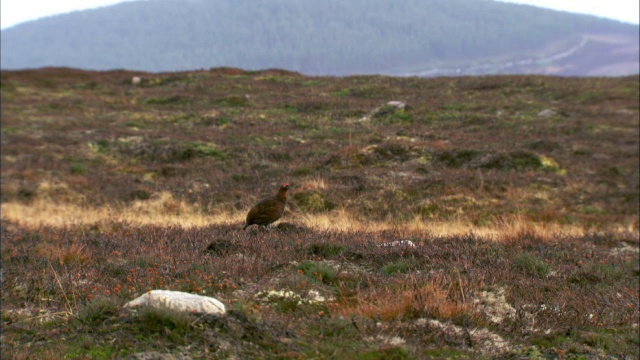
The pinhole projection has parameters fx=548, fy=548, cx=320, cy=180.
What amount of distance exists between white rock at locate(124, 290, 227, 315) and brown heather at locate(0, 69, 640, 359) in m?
0.11

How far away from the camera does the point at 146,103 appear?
1407 inches

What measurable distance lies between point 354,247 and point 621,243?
5808 mm

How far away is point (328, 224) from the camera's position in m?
10.0

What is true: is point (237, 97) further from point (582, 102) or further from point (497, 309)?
point (497, 309)

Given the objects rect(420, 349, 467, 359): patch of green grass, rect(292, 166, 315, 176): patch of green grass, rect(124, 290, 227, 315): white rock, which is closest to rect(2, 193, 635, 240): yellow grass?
rect(292, 166, 315, 176): patch of green grass

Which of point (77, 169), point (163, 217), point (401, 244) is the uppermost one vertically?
point (401, 244)

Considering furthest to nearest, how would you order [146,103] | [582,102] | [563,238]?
[146,103]
[582,102]
[563,238]

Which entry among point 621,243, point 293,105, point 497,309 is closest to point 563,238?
point 621,243

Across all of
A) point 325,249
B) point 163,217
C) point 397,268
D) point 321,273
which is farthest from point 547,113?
point 321,273

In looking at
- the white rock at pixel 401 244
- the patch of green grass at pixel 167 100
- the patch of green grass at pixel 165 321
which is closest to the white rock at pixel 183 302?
the patch of green grass at pixel 165 321

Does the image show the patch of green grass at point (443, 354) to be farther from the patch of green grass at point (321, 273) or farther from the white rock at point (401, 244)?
the white rock at point (401, 244)

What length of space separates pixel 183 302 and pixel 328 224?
19.2ft

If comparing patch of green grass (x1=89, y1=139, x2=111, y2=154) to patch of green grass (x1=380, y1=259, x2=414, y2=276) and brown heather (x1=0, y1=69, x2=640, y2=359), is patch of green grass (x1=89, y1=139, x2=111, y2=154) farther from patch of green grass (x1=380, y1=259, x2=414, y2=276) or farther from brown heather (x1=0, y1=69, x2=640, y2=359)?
patch of green grass (x1=380, y1=259, x2=414, y2=276)

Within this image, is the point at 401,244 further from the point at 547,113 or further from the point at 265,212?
the point at 547,113
